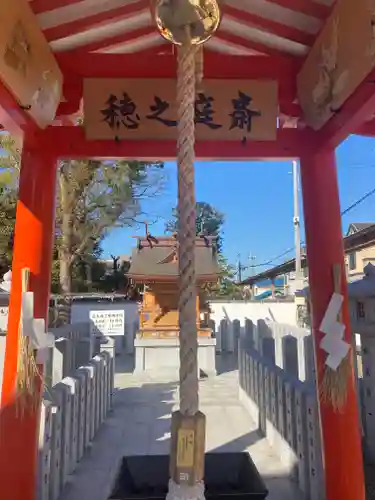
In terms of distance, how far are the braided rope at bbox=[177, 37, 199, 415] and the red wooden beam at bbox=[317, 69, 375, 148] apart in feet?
3.63

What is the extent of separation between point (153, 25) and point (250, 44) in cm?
62

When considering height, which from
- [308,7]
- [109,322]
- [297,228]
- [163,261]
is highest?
[297,228]

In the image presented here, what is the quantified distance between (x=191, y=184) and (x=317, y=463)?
2.18m

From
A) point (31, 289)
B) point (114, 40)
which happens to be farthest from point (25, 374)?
point (114, 40)

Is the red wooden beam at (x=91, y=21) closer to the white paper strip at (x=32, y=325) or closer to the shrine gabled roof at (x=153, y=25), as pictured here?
the shrine gabled roof at (x=153, y=25)

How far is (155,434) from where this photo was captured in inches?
160

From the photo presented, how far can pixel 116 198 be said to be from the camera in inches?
426

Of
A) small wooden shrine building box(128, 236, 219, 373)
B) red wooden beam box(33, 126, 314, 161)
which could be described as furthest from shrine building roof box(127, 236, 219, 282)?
red wooden beam box(33, 126, 314, 161)

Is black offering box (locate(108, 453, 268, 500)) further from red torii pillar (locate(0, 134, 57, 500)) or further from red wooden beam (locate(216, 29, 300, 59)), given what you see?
red wooden beam (locate(216, 29, 300, 59))

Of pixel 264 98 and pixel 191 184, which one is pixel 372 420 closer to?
pixel 264 98

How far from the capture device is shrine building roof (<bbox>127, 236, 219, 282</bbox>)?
27.7 ft

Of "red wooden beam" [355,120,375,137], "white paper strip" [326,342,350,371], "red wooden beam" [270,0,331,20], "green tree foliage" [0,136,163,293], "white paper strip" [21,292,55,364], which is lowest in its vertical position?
"white paper strip" [326,342,350,371]

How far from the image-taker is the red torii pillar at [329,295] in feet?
7.47

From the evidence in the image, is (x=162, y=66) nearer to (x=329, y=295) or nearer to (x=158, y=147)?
(x=158, y=147)
